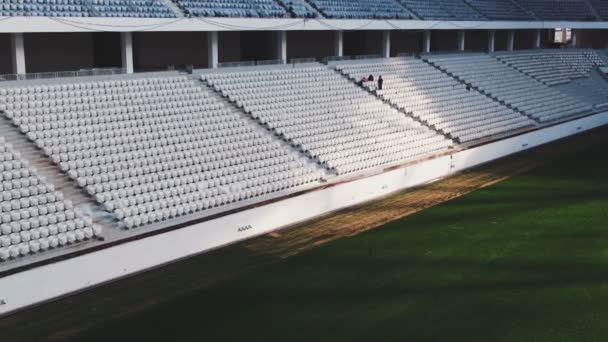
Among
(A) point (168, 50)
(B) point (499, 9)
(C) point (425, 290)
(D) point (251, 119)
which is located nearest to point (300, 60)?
(A) point (168, 50)

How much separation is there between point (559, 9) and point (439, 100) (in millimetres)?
19415

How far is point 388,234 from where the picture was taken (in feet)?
50.6

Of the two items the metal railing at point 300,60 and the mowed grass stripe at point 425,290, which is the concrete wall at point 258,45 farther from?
the mowed grass stripe at point 425,290

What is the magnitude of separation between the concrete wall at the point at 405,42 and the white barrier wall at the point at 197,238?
1376cm

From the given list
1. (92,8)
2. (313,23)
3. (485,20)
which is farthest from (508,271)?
(485,20)

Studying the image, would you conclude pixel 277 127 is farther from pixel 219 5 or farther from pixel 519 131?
pixel 519 131

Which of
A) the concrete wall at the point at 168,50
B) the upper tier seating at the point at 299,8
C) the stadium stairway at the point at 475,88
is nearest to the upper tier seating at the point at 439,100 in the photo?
the stadium stairway at the point at 475,88

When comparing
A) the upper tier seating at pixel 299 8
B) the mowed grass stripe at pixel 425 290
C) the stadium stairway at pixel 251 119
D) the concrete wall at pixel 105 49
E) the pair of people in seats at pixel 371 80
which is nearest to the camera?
the mowed grass stripe at pixel 425 290

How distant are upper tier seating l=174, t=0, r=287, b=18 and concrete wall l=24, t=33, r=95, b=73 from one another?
128 inches

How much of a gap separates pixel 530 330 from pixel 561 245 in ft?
15.3

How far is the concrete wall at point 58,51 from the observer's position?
20719 mm

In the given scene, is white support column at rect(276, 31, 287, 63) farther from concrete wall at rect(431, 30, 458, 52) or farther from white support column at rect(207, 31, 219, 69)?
concrete wall at rect(431, 30, 458, 52)

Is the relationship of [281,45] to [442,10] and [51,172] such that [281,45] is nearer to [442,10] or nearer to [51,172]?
[442,10]

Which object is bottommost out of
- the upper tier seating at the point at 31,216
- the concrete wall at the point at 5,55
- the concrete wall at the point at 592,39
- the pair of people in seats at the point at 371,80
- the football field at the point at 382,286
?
the football field at the point at 382,286
